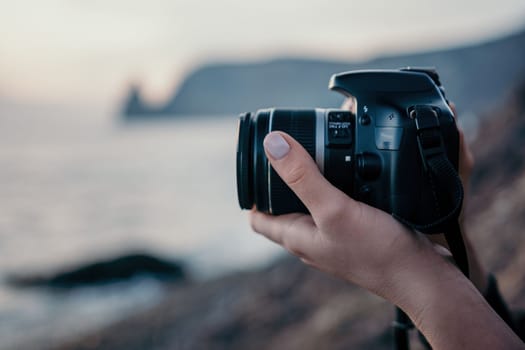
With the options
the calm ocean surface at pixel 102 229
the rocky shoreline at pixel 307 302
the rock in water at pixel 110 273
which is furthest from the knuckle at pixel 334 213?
the rock in water at pixel 110 273

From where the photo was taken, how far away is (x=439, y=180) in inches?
37.7

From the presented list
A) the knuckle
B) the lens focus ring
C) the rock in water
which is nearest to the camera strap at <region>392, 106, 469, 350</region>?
the knuckle

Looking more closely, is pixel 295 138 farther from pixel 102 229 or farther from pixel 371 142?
pixel 102 229

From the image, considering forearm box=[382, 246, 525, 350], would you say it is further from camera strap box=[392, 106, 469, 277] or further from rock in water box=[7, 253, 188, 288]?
rock in water box=[7, 253, 188, 288]

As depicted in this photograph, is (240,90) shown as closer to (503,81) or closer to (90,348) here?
(503,81)

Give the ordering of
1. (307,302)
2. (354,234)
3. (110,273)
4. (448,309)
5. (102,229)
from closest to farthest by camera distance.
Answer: (448,309), (354,234), (307,302), (110,273), (102,229)

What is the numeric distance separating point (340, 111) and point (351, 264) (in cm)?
40

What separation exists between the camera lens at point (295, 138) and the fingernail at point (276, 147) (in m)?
0.17

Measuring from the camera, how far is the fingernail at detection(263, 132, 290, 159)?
950 mm

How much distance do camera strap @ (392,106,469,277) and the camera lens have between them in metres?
0.19

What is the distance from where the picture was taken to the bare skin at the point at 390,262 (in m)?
0.80

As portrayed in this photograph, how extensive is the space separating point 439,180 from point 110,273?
6.82 m

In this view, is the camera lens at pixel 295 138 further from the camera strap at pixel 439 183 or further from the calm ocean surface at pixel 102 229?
the calm ocean surface at pixel 102 229

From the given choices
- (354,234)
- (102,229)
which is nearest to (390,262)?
(354,234)
